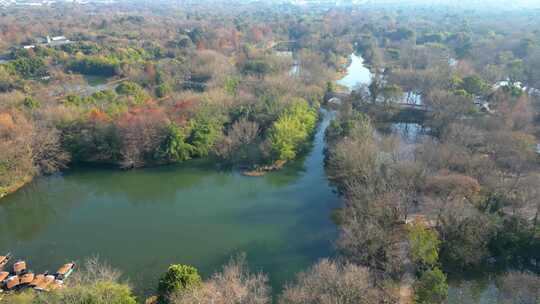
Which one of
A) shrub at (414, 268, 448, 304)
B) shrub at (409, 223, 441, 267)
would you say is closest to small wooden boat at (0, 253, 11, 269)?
shrub at (414, 268, 448, 304)

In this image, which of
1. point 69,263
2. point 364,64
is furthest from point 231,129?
point 364,64

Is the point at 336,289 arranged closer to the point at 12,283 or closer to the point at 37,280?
the point at 37,280

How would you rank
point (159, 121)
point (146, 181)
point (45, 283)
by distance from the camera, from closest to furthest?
point (45, 283) → point (146, 181) → point (159, 121)

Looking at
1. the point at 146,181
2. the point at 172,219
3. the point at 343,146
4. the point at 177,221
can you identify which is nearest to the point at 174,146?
the point at 146,181

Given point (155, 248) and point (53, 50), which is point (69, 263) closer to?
point (155, 248)

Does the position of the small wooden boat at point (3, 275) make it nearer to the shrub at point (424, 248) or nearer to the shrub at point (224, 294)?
the shrub at point (224, 294)

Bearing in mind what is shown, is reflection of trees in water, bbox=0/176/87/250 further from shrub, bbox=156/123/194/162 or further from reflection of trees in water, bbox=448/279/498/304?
reflection of trees in water, bbox=448/279/498/304
